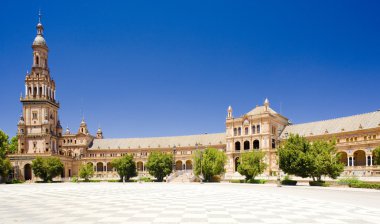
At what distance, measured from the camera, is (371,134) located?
234ft

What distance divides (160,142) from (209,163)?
52.9m

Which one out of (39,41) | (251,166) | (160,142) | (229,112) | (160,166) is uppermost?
(39,41)

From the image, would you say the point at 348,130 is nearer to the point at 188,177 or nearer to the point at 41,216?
the point at 188,177

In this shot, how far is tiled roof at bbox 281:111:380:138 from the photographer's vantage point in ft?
245

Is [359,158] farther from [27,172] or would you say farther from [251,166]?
[27,172]

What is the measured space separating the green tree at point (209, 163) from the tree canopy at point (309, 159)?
52.8 ft

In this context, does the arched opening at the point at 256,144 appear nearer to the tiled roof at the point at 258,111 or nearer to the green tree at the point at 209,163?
the tiled roof at the point at 258,111

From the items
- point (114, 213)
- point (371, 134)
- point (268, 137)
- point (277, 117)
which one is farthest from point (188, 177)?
point (114, 213)

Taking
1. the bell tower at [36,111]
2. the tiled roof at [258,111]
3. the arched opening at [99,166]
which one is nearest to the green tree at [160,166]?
the tiled roof at [258,111]

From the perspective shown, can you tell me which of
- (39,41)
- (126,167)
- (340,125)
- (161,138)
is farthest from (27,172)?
(340,125)

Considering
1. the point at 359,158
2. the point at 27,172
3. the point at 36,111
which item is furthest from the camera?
the point at 36,111

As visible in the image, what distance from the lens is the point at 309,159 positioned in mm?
51531

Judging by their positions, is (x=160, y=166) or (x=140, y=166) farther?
(x=140, y=166)

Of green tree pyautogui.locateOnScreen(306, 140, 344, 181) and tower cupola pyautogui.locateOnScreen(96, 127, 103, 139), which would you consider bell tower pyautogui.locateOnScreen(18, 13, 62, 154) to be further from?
green tree pyautogui.locateOnScreen(306, 140, 344, 181)
